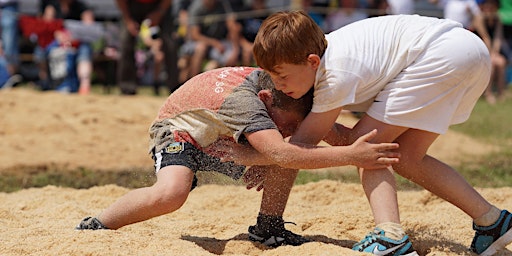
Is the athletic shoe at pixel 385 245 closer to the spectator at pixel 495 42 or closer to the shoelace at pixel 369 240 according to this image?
the shoelace at pixel 369 240

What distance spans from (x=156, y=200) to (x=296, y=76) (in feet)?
2.66

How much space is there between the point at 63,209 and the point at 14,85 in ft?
26.8

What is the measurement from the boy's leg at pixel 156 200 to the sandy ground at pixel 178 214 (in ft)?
0.29

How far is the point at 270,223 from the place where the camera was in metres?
3.89

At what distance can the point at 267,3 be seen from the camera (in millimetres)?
13617

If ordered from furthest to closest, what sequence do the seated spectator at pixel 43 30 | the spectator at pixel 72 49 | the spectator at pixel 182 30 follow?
the spectator at pixel 182 30, the seated spectator at pixel 43 30, the spectator at pixel 72 49

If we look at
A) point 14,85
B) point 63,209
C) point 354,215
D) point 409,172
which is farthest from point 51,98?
point 409,172

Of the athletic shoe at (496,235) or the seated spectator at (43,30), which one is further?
the seated spectator at (43,30)

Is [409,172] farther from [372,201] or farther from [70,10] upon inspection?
[70,10]

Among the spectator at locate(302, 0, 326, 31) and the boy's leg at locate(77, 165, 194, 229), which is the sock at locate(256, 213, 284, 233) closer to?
the boy's leg at locate(77, 165, 194, 229)

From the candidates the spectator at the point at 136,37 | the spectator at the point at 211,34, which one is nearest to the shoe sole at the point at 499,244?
the spectator at the point at 136,37

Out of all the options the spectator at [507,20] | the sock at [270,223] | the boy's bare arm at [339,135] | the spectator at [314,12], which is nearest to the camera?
the boy's bare arm at [339,135]

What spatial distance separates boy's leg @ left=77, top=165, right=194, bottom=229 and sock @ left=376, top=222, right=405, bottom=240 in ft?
2.83

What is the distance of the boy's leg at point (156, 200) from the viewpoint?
3547 mm
